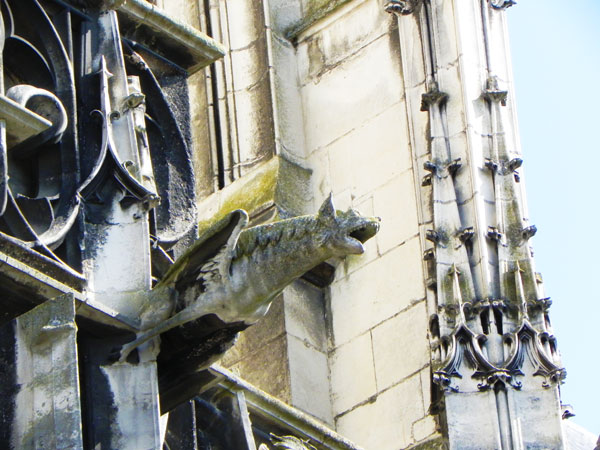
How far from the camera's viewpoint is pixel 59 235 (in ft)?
33.9

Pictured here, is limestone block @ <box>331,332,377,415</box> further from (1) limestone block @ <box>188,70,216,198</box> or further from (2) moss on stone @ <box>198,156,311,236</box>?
(1) limestone block @ <box>188,70,216,198</box>

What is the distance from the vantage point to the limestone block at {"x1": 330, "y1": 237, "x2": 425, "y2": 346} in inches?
663

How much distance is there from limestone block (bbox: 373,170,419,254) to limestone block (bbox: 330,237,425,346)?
9 centimetres

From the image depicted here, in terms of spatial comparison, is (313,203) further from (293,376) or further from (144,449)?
(144,449)

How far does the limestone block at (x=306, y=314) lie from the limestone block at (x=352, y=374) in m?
0.17

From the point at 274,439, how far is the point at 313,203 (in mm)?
6426

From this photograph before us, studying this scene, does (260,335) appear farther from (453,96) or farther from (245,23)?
(245,23)

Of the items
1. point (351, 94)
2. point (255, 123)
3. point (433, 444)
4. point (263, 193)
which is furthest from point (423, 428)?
point (255, 123)

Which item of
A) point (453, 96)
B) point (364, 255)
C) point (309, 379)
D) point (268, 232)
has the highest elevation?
point (453, 96)

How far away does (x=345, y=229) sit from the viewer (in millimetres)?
10148

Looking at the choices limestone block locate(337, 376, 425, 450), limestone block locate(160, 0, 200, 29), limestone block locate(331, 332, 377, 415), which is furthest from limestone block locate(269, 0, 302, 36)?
limestone block locate(337, 376, 425, 450)

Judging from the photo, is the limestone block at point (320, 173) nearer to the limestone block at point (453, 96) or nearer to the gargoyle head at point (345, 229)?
the limestone block at point (453, 96)

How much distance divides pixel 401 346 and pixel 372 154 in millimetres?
1618

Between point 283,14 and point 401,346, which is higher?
point 283,14
